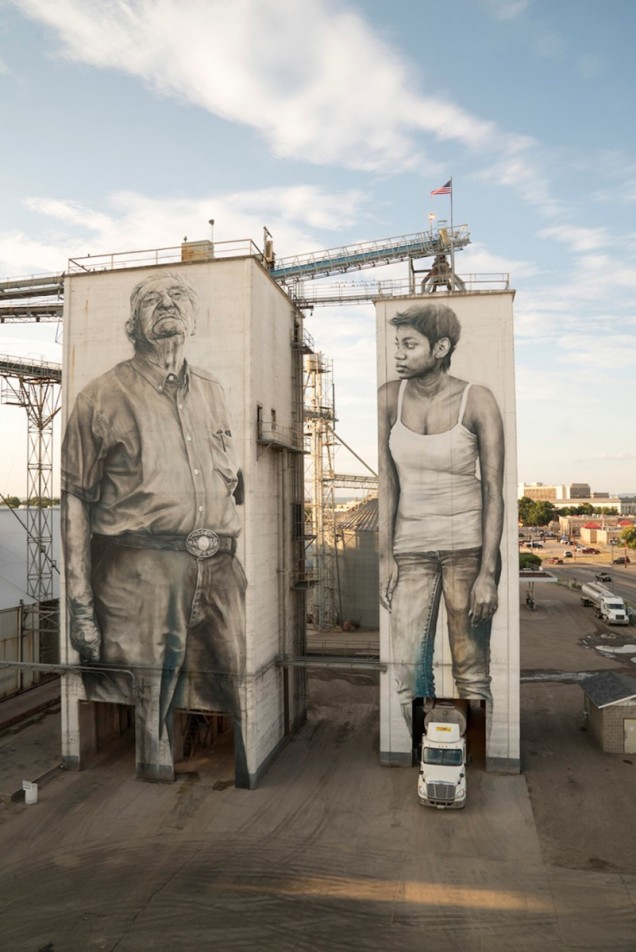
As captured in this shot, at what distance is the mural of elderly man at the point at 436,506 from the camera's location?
22.9 meters

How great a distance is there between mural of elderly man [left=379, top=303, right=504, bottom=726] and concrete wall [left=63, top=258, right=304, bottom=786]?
440cm

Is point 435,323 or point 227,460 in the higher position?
point 435,323

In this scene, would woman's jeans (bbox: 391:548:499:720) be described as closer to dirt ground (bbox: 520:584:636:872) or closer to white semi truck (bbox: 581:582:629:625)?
dirt ground (bbox: 520:584:636:872)

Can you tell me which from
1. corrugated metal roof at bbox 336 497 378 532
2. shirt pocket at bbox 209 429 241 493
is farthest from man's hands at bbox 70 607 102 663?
corrugated metal roof at bbox 336 497 378 532

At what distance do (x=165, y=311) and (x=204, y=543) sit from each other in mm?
8539

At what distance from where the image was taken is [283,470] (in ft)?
85.3

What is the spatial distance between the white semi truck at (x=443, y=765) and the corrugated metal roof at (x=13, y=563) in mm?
22230

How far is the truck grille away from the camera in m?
19.7

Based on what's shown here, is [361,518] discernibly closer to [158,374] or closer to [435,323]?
[435,323]

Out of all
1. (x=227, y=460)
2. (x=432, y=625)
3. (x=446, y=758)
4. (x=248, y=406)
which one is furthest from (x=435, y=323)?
(x=446, y=758)

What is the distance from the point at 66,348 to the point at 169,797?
16.4m

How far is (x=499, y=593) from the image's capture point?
896 inches

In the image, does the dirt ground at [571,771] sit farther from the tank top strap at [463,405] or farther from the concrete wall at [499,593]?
the tank top strap at [463,405]

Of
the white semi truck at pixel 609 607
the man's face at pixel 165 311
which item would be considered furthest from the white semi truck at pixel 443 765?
the white semi truck at pixel 609 607
